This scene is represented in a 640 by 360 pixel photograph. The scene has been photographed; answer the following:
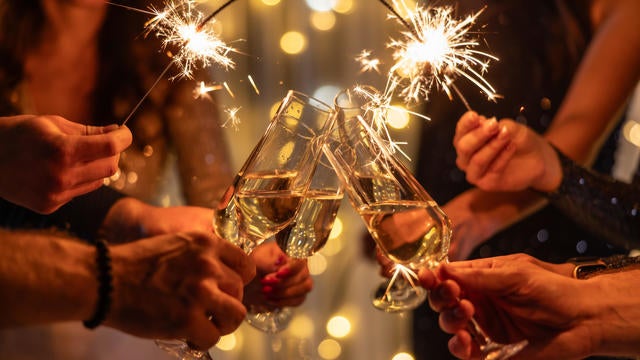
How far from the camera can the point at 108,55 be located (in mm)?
1733

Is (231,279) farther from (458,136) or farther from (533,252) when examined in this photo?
(533,252)

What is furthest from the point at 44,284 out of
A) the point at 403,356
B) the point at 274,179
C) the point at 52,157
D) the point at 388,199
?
the point at 403,356

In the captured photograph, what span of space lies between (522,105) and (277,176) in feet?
3.32

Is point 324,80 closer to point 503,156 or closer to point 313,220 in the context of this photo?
point 503,156

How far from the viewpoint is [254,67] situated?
217cm

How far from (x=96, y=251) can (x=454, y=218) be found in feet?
3.34

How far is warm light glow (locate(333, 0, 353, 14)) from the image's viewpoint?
2273 millimetres

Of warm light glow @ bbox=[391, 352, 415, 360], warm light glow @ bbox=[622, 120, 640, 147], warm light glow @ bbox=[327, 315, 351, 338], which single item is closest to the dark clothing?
warm light glow @ bbox=[391, 352, 415, 360]

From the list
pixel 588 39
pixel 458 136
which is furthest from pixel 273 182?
pixel 588 39

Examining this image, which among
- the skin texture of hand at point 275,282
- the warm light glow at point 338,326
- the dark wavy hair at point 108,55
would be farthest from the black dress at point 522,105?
the dark wavy hair at point 108,55

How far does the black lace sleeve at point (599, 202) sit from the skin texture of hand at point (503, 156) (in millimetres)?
34

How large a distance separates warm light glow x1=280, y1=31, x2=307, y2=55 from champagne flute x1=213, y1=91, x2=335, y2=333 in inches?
51.0

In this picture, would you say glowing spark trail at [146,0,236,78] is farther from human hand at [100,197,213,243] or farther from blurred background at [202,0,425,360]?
blurred background at [202,0,425,360]

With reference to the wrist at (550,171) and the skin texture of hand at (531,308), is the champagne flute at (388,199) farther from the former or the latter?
the wrist at (550,171)
